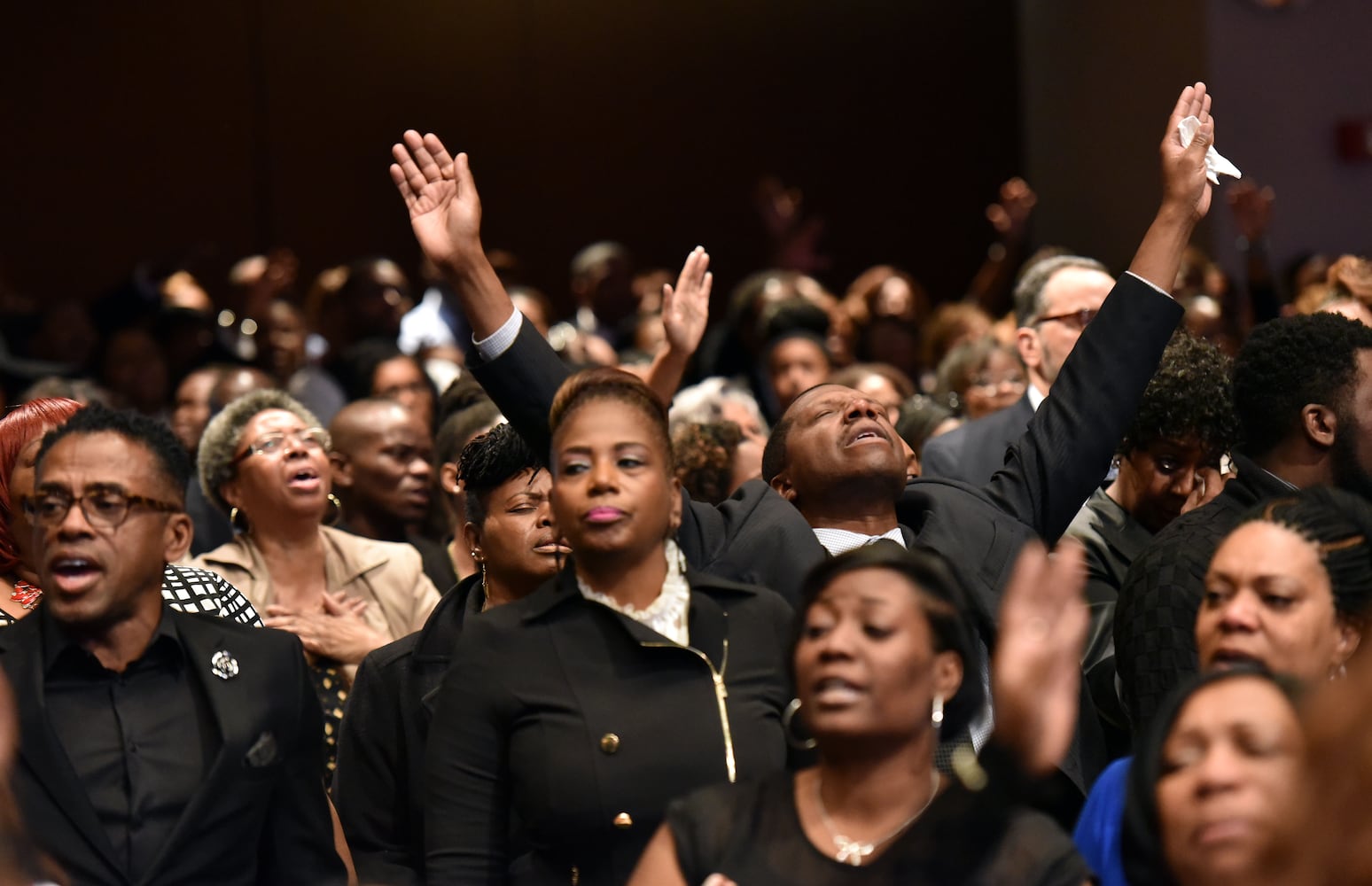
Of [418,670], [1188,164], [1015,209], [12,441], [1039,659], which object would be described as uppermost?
[1015,209]

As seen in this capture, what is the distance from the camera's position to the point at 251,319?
7.72 m

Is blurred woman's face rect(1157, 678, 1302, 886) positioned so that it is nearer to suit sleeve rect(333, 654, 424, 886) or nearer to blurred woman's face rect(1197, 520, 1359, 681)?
blurred woman's face rect(1197, 520, 1359, 681)

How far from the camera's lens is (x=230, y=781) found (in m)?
2.72

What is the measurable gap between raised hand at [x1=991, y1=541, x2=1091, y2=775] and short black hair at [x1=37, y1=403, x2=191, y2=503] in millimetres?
1341

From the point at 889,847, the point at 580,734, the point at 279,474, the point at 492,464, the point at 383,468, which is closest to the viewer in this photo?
the point at 889,847

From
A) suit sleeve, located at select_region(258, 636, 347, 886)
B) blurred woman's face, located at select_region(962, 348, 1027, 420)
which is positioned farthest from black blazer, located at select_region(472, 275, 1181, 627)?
blurred woman's face, located at select_region(962, 348, 1027, 420)

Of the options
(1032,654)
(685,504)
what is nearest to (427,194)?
(685,504)

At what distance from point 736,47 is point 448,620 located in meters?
8.15

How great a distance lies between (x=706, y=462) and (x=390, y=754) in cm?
150

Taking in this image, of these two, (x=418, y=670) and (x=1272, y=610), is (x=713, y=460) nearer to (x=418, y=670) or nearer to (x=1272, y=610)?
(x=418, y=670)

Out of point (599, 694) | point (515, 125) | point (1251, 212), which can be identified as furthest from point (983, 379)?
point (515, 125)

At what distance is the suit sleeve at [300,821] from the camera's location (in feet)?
9.23

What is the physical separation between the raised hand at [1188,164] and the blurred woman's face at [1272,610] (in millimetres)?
915

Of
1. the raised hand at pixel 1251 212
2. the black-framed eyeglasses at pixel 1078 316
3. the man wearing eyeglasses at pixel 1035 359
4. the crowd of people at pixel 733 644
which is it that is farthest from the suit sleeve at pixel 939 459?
the raised hand at pixel 1251 212
